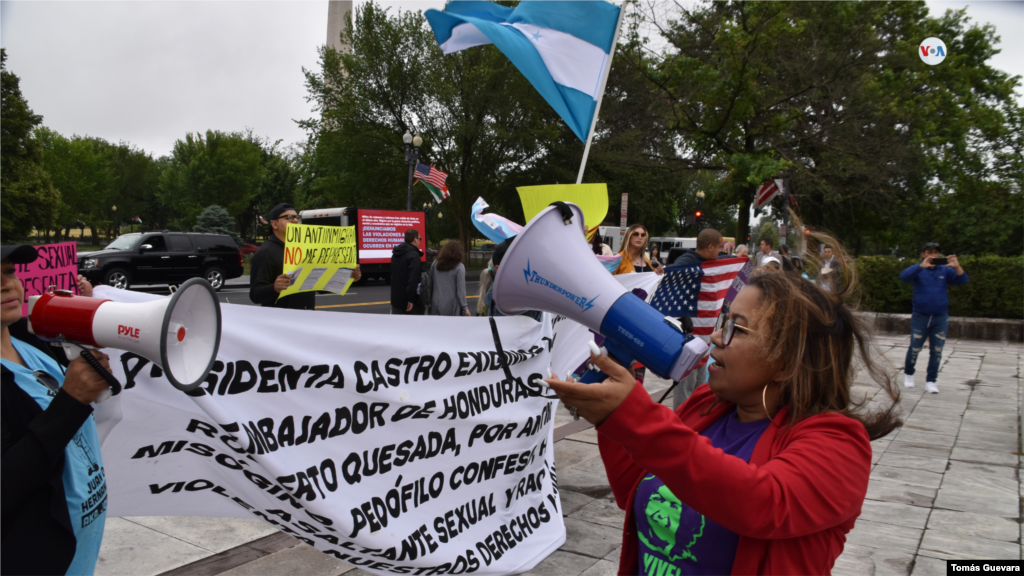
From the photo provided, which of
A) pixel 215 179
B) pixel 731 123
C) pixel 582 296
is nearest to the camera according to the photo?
pixel 582 296

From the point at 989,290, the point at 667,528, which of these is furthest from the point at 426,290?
the point at 989,290

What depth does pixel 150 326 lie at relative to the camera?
4.64ft

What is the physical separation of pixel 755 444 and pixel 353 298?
1794cm

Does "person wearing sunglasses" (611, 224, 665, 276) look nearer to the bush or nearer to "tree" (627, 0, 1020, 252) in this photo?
the bush

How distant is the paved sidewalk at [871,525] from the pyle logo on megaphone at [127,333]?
1.84m

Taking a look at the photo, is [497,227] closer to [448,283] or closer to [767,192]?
[448,283]

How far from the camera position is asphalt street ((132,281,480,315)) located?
15712 millimetres

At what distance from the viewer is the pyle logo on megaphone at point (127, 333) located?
1.42 m

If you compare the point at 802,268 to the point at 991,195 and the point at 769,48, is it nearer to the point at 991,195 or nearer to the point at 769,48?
the point at 769,48

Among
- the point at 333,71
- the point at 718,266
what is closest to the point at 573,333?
the point at 718,266

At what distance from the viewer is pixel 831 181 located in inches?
774

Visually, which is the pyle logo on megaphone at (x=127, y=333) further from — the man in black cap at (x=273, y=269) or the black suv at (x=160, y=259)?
the black suv at (x=160, y=259)

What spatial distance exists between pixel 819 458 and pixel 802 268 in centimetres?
85

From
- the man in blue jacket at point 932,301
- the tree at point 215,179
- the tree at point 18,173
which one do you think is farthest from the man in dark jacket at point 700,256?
the tree at point 215,179
